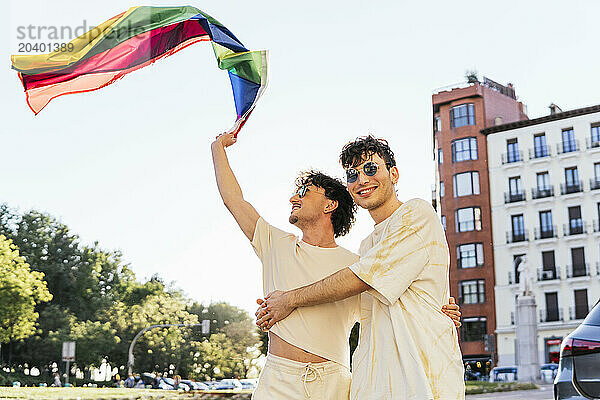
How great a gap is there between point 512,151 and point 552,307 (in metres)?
13.2

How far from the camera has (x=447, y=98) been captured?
65688mm

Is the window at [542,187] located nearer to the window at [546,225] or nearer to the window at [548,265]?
the window at [546,225]

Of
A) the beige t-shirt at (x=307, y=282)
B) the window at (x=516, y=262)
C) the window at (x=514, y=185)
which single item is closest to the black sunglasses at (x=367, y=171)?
the beige t-shirt at (x=307, y=282)

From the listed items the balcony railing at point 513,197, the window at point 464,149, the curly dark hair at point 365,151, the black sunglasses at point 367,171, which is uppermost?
the window at point 464,149

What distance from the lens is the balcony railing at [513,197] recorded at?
62.2 meters

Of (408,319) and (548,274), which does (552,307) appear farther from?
(408,319)

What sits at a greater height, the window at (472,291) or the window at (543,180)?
the window at (543,180)

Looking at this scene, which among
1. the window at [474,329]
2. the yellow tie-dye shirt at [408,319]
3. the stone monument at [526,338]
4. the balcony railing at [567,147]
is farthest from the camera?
the balcony railing at [567,147]

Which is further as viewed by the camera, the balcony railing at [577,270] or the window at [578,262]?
the window at [578,262]

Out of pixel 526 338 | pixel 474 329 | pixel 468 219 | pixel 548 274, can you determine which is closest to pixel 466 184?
pixel 468 219

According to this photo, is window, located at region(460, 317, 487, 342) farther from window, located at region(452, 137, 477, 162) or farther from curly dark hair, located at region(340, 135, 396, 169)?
curly dark hair, located at region(340, 135, 396, 169)

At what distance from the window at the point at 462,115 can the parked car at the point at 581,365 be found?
201 ft

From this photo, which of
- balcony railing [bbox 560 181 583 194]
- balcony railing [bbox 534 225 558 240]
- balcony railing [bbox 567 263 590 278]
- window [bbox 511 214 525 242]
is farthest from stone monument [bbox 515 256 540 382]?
balcony railing [bbox 560 181 583 194]

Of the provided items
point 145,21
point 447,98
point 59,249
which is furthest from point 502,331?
point 145,21
